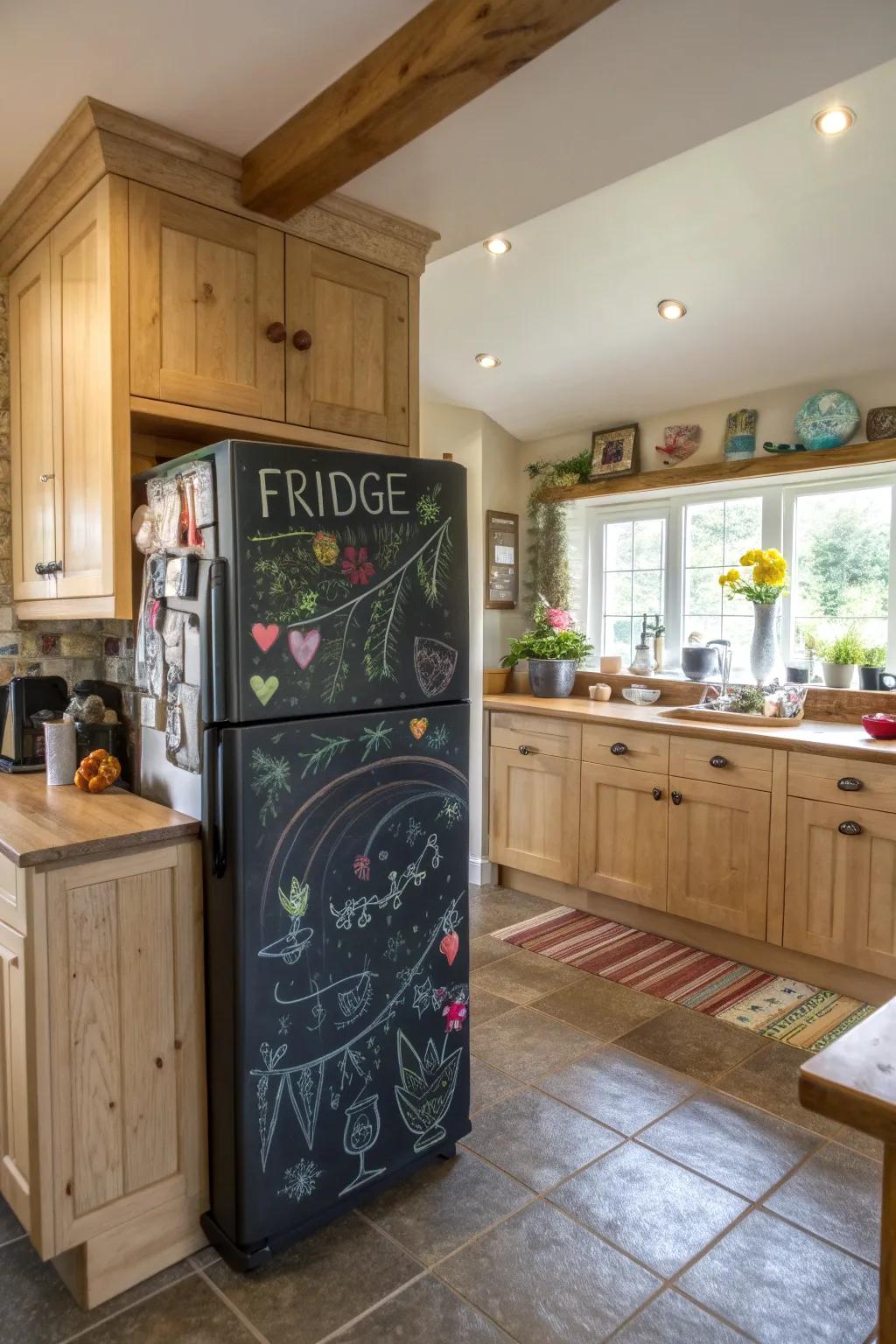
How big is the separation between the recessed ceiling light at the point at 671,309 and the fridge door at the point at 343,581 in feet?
5.83

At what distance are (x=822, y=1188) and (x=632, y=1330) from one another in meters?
0.69

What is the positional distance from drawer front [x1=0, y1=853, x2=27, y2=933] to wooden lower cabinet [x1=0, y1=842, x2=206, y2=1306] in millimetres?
27

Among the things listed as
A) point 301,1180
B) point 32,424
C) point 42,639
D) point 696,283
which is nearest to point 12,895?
point 301,1180

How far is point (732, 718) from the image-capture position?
137 inches

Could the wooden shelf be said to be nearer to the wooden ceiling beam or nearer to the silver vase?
the silver vase

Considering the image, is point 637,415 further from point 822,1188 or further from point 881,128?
point 822,1188

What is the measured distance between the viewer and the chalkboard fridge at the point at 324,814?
1.74 meters

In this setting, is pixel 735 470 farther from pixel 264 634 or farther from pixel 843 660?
pixel 264 634

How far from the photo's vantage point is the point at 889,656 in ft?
11.6

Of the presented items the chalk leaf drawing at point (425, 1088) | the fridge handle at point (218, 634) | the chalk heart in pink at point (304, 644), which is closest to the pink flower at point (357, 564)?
the chalk heart in pink at point (304, 644)

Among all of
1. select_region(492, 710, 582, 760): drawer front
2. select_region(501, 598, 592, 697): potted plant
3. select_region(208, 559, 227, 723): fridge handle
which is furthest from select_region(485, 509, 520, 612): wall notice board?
select_region(208, 559, 227, 723): fridge handle

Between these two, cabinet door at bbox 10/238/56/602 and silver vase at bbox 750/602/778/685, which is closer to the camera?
cabinet door at bbox 10/238/56/602

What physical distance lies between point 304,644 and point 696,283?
2294 mm

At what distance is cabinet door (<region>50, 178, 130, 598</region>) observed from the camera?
193 cm
